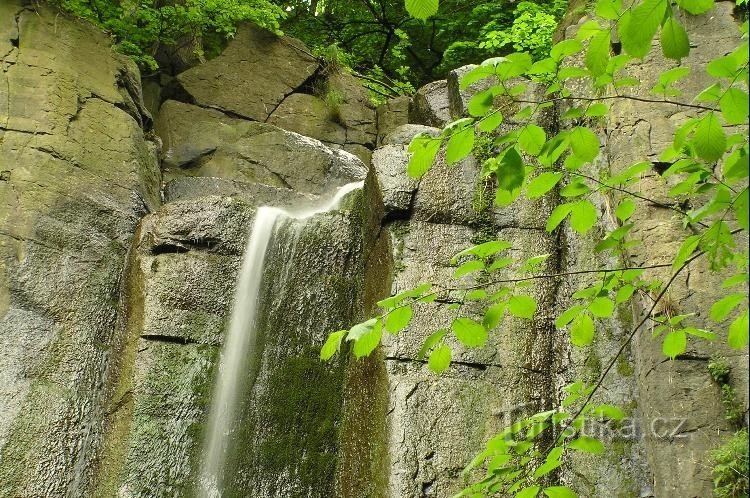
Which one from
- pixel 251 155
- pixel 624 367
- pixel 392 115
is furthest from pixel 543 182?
pixel 392 115

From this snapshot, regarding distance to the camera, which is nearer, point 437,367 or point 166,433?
point 437,367

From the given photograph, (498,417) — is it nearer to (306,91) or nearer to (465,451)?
(465,451)

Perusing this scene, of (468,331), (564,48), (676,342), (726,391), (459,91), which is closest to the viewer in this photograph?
(564,48)

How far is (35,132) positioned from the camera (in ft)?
21.3

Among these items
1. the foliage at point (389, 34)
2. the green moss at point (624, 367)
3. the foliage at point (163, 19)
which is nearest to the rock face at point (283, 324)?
the green moss at point (624, 367)

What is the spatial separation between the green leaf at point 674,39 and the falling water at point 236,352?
15.0ft

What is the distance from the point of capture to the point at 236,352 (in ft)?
19.0

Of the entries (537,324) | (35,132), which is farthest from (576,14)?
(35,132)

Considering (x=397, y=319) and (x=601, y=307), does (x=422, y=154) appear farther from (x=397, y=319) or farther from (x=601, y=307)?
(x=601, y=307)

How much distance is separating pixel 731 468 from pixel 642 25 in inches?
115

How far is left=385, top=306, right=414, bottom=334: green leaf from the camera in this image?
2016mm

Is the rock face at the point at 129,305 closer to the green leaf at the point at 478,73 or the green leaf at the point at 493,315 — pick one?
the green leaf at the point at 493,315

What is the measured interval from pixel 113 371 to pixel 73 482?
925 millimetres

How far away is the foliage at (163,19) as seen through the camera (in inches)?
363
